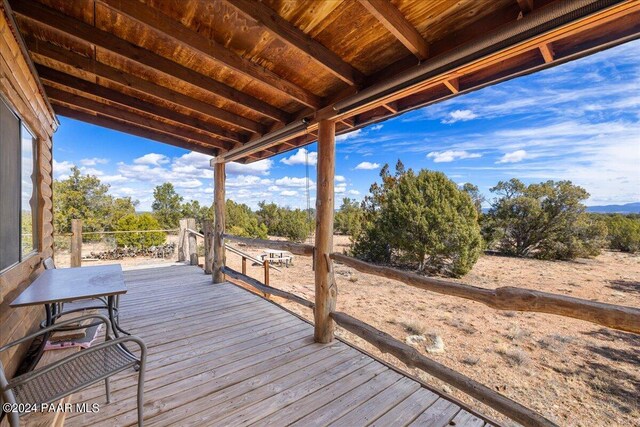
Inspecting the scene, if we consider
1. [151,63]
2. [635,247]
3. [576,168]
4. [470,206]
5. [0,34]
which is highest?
[576,168]

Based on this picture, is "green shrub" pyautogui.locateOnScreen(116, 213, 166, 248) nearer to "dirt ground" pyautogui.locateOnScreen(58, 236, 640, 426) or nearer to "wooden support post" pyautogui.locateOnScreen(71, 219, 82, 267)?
"dirt ground" pyautogui.locateOnScreen(58, 236, 640, 426)

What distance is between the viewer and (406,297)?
786cm

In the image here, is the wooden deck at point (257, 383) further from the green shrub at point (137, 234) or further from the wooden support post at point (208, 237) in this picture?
the green shrub at point (137, 234)

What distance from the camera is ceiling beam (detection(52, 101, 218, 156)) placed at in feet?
12.1

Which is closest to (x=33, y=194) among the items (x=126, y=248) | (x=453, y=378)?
(x=453, y=378)

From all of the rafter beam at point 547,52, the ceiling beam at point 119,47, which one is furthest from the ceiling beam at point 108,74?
the rafter beam at point 547,52

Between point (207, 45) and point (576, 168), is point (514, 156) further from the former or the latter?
point (207, 45)

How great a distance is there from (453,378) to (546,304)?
30.6 inches

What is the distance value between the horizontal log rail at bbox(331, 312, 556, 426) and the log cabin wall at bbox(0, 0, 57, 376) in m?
2.53

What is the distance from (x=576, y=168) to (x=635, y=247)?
425cm

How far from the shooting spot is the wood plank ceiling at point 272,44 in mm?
1531

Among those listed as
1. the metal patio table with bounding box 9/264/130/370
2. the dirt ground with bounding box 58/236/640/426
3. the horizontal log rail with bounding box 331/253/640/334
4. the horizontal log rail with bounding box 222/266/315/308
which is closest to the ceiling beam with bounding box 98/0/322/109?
the metal patio table with bounding box 9/264/130/370

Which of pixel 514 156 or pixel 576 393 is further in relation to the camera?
pixel 514 156

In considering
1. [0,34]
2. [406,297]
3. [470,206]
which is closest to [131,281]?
[0,34]
